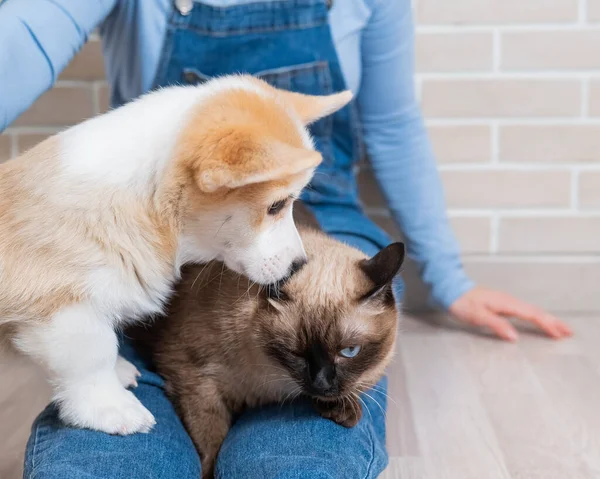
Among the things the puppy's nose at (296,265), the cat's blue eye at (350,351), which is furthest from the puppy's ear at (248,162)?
the cat's blue eye at (350,351)

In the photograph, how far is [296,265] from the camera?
3.43 feet

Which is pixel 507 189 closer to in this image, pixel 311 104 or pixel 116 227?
pixel 311 104

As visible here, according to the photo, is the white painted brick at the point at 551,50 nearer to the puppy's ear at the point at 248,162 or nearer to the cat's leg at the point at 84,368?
the puppy's ear at the point at 248,162

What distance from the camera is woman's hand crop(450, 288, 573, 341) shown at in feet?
5.48

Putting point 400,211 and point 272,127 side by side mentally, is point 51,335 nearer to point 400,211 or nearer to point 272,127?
point 272,127

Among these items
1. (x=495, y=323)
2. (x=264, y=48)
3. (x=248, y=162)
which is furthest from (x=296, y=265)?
(x=495, y=323)

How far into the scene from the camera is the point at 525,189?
1.84 meters

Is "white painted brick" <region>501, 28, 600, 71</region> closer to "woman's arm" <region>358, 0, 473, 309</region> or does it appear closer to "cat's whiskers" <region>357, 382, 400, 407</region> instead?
"woman's arm" <region>358, 0, 473, 309</region>

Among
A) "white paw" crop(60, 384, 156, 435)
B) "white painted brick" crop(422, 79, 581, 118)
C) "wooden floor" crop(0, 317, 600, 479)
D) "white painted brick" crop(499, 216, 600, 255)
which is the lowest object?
"wooden floor" crop(0, 317, 600, 479)

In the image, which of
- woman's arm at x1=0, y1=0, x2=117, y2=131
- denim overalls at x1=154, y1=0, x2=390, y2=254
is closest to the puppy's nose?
denim overalls at x1=154, y1=0, x2=390, y2=254

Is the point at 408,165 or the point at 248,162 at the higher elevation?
the point at 248,162

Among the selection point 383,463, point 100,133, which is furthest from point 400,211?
point 100,133

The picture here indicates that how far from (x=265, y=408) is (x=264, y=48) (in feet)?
2.10

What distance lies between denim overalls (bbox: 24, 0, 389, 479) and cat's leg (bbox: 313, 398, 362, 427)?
0.01m
